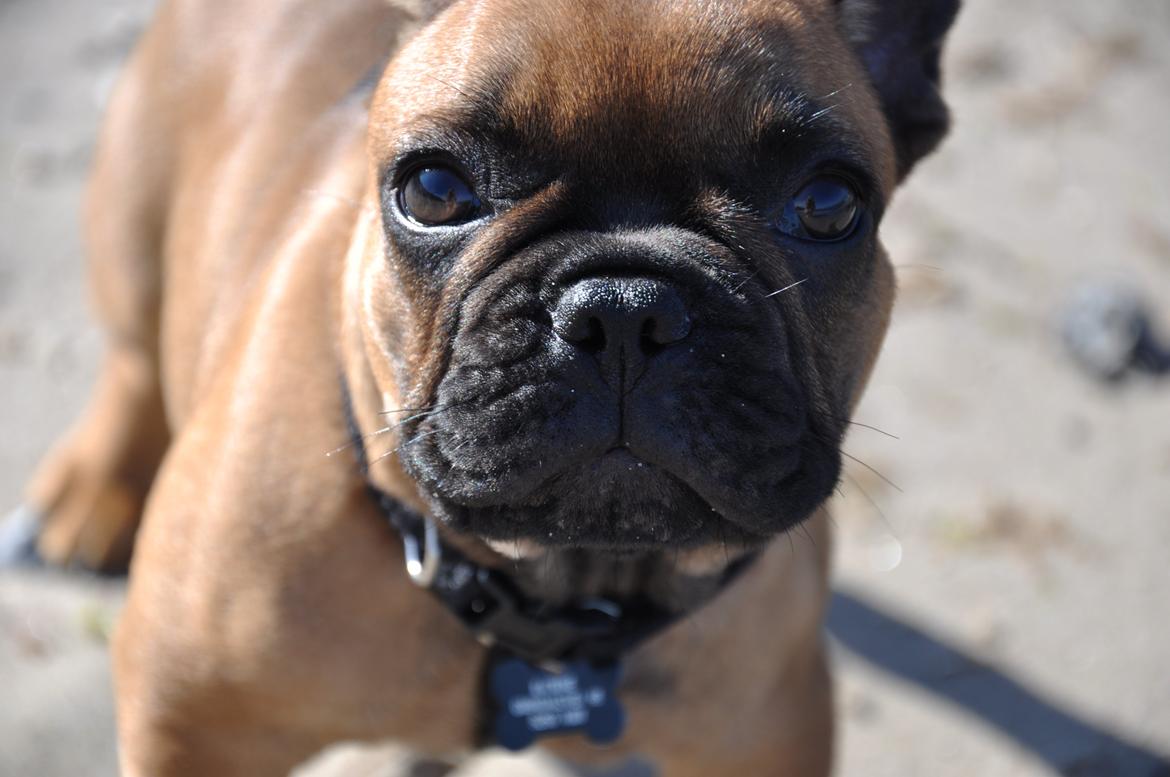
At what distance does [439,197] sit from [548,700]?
1.06 m

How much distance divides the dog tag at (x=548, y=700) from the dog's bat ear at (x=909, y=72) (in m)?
1.25

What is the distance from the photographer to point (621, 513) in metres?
2.06

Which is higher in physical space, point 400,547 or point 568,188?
point 568,188

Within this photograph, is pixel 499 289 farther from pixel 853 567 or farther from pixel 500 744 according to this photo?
pixel 853 567

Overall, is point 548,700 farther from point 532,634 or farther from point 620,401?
point 620,401

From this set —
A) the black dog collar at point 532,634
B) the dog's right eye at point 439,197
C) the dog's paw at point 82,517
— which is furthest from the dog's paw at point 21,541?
the dog's right eye at point 439,197

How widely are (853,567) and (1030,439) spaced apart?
91cm

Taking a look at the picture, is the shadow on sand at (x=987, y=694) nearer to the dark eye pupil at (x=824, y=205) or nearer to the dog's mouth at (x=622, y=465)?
the dog's mouth at (x=622, y=465)

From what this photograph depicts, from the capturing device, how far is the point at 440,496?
2.12 m

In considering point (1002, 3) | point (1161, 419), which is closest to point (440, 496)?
point (1161, 419)

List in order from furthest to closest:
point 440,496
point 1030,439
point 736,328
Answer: point 1030,439, point 440,496, point 736,328

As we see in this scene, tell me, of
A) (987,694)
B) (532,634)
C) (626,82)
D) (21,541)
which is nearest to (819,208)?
(626,82)

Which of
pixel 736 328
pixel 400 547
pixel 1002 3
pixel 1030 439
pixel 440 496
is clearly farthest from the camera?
pixel 1002 3

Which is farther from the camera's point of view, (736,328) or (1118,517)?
(1118,517)
